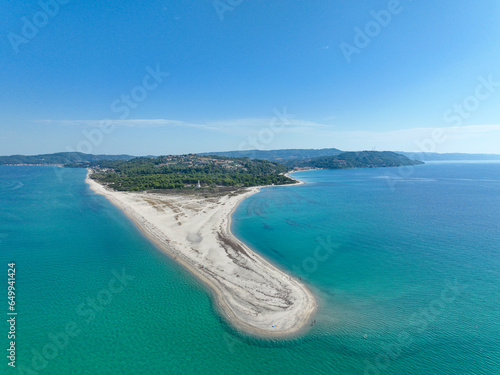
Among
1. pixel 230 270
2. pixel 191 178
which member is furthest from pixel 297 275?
pixel 191 178

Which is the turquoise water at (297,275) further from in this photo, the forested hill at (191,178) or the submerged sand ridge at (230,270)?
the forested hill at (191,178)

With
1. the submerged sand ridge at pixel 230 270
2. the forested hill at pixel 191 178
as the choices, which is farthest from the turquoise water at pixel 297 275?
the forested hill at pixel 191 178

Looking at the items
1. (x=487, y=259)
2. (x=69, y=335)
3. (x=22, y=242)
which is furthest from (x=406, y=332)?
(x=22, y=242)

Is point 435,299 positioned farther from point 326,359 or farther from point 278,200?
point 278,200

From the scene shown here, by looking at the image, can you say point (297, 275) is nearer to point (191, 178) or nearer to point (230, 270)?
point (230, 270)

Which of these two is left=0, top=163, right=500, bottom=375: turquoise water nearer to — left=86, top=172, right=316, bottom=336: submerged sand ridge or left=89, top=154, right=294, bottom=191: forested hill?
left=86, top=172, right=316, bottom=336: submerged sand ridge

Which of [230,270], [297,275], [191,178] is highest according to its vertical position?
[191,178]

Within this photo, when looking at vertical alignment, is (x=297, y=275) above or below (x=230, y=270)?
below
